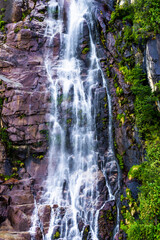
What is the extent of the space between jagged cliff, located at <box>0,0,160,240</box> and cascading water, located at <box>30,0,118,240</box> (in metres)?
0.27

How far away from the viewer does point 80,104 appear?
12.2 meters

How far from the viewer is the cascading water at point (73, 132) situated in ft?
30.9

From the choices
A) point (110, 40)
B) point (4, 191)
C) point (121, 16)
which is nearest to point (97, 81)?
point (110, 40)

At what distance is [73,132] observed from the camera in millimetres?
11711

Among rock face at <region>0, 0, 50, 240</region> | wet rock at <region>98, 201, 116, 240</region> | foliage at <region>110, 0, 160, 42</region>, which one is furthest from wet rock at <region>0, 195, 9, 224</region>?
foliage at <region>110, 0, 160, 42</region>

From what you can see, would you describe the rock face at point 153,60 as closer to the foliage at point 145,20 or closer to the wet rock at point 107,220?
the foliage at point 145,20

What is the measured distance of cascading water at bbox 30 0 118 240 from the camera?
9410mm

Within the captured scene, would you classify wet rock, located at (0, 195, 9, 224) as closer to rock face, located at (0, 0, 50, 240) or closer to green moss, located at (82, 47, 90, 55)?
rock face, located at (0, 0, 50, 240)

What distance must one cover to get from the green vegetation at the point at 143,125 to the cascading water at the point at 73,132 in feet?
5.03

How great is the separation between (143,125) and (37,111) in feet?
20.6

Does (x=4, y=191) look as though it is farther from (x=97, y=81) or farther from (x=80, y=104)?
(x=97, y=81)

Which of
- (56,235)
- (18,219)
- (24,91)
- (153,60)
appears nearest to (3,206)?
(18,219)

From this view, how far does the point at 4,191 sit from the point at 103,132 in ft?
21.1

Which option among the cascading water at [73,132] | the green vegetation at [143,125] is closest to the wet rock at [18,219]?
the cascading water at [73,132]
